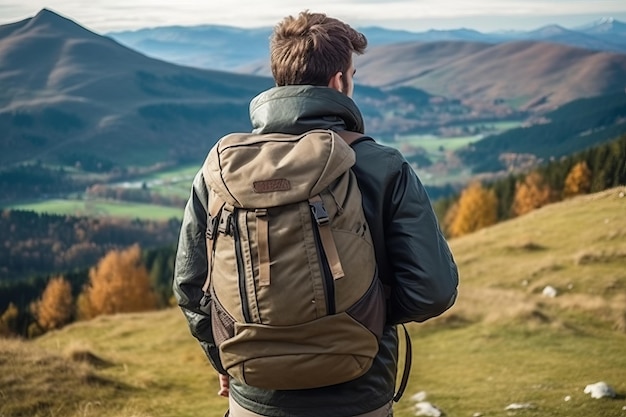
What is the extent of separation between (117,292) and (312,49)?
3058 inches

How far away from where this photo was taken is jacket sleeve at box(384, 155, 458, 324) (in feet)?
12.0

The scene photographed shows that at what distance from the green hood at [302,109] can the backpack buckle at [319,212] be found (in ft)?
1.81

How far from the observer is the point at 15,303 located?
3305 inches

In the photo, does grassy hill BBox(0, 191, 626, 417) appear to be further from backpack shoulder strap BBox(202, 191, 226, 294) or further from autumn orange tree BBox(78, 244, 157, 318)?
autumn orange tree BBox(78, 244, 157, 318)

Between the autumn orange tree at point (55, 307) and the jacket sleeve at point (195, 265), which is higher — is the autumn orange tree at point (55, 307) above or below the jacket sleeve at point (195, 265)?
below

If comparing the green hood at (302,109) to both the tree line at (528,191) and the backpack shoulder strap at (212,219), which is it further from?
the tree line at (528,191)

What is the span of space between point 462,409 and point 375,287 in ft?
24.9

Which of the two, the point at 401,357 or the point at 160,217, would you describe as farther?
the point at 160,217

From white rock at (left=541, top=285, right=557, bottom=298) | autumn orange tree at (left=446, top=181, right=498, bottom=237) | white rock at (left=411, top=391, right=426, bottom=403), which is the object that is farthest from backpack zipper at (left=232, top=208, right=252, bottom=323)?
autumn orange tree at (left=446, top=181, right=498, bottom=237)

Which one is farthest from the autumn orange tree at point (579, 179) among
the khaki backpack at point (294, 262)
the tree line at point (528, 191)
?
the khaki backpack at point (294, 262)

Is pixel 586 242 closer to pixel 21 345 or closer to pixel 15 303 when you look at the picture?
pixel 21 345

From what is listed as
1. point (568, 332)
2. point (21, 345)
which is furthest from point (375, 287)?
point (568, 332)

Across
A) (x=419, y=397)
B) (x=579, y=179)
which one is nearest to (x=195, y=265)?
(x=419, y=397)

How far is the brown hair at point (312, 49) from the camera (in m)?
3.79
